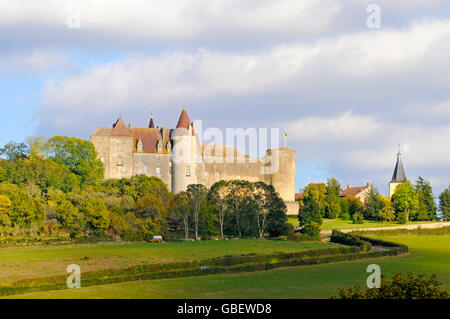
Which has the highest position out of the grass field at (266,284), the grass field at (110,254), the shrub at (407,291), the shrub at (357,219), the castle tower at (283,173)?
the castle tower at (283,173)

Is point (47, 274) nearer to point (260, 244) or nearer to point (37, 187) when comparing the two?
point (260, 244)

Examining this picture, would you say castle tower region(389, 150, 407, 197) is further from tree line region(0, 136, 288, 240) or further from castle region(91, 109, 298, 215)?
tree line region(0, 136, 288, 240)

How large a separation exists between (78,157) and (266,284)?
157 feet

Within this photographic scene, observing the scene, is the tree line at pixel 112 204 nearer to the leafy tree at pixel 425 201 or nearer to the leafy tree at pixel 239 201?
the leafy tree at pixel 239 201

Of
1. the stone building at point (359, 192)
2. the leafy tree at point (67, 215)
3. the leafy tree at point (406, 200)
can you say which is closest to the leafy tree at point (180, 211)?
the leafy tree at point (67, 215)

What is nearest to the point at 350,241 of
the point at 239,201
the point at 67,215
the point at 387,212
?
the point at 239,201

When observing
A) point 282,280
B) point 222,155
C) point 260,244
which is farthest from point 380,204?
point 282,280

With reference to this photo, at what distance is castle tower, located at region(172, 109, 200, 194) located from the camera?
83.1m

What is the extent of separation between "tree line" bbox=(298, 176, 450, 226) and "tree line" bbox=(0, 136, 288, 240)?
24.4m

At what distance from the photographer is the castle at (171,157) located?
81.6 m

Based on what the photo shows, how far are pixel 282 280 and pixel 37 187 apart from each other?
3798 cm

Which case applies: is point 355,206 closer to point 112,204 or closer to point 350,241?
point 350,241

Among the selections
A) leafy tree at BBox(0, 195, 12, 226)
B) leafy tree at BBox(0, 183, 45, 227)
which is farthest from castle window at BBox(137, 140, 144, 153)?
leafy tree at BBox(0, 195, 12, 226)

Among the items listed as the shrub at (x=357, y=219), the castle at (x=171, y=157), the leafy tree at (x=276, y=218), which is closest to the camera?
the leafy tree at (x=276, y=218)
